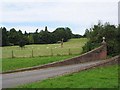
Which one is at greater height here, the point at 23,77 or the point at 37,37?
the point at 37,37

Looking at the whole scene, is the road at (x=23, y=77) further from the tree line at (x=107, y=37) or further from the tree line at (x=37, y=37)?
the tree line at (x=37, y=37)

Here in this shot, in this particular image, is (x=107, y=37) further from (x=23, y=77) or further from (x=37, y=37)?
(x=37, y=37)

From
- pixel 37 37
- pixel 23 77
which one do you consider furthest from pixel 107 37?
pixel 37 37

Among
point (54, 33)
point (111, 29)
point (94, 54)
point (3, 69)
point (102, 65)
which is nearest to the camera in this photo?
point (102, 65)

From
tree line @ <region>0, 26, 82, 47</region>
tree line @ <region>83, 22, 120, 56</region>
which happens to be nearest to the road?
tree line @ <region>83, 22, 120, 56</region>

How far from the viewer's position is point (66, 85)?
1266cm

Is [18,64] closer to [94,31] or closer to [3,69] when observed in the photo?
[3,69]

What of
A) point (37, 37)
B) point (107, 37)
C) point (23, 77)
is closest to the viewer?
point (23, 77)

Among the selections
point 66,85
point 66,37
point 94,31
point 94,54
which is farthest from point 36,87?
point 66,37

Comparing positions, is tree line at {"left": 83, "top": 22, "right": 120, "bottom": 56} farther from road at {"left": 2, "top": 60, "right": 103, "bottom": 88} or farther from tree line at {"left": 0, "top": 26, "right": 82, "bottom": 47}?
tree line at {"left": 0, "top": 26, "right": 82, "bottom": 47}

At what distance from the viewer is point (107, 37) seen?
3334 cm

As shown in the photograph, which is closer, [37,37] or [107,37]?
[107,37]

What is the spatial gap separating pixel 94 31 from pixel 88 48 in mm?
2845

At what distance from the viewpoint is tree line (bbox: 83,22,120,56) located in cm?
3164
